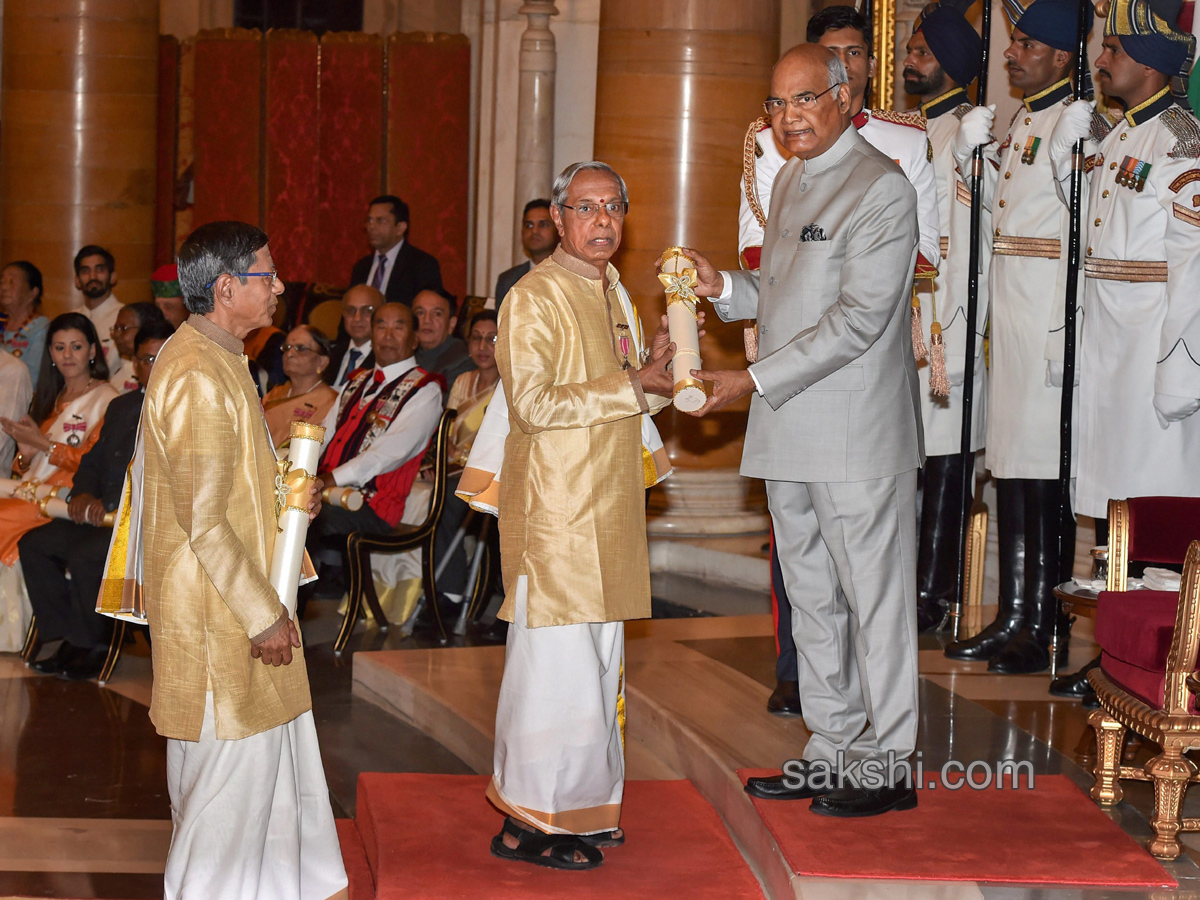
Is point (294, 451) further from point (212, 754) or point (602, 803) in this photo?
point (602, 803)

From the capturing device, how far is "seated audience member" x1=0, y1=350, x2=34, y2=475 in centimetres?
716

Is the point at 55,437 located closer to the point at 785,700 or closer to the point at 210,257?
the point at 785,700

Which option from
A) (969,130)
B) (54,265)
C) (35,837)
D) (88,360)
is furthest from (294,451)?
(54,265)

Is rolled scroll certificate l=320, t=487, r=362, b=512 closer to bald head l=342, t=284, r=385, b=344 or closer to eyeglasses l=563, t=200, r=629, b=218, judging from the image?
bald head l=342, t=284, r=385, b=344

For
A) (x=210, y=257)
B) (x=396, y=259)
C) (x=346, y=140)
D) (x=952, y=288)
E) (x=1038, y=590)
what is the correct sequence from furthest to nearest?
1. (x=346, y=140)
2. (x=396, y=259)
3. (x=952, y=288)
4. (x=1038, y=590)
5. (x=210, y=257)

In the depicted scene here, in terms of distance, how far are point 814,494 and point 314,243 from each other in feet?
26.0

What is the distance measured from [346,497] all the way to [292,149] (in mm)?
5112

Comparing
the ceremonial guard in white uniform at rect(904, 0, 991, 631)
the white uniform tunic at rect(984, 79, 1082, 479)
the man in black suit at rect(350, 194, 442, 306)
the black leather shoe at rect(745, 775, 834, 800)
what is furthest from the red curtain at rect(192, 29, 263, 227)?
the black leather shoe at rect(745, 775, 834, 800)

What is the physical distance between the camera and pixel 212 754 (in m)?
3.17

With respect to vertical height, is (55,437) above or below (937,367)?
below

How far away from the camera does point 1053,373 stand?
5180 mm

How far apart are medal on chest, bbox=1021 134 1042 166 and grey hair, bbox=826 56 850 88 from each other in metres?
1.89

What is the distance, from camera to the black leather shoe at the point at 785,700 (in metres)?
4.42

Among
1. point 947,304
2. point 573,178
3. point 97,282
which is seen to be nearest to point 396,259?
point 97,282
